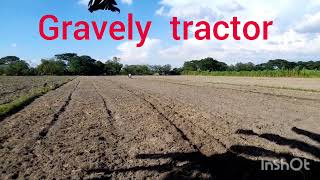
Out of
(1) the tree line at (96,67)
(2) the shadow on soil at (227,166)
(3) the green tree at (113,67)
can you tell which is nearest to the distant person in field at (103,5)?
(2) the shadow on soil at (227,166)

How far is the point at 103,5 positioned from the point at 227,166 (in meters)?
4.85

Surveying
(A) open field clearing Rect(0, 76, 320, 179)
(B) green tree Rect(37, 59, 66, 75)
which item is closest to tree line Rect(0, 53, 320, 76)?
(B) green tree Rect(37, 59, 66, 75)

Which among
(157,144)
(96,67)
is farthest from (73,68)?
(157,144)

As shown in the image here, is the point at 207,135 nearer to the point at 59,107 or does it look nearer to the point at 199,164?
the point at 199,164

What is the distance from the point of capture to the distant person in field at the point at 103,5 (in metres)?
3.31

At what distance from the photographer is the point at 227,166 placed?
7520 millimetres

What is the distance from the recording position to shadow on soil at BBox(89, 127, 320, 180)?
6.86 metres

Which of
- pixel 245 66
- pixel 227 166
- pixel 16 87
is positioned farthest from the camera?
pixel 245 66

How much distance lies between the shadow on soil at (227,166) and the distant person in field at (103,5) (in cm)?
392

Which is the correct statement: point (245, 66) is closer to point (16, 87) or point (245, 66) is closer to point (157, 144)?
point (16, 87)

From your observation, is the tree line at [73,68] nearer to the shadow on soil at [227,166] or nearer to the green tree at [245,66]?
the green tree at [245,66]

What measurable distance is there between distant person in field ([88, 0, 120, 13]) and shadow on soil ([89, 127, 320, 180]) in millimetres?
3924

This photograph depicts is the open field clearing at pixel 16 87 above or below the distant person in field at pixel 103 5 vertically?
below

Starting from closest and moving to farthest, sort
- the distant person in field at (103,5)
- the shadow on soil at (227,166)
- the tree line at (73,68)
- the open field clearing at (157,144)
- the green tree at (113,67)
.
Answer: the distant person in field at (103,5), the shadow on soil at (227,166), the open field clearing at (157,144), the tree line at (73,68), the green tree at (113,67)
